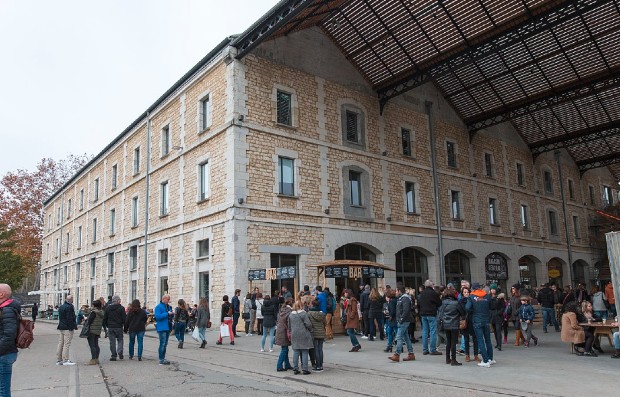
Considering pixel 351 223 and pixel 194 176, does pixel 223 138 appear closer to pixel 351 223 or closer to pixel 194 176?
pixel 194 176

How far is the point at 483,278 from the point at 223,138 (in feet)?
56.8

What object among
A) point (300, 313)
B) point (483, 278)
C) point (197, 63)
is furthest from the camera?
point (483, 278)

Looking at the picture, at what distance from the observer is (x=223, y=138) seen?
2108 centimetres

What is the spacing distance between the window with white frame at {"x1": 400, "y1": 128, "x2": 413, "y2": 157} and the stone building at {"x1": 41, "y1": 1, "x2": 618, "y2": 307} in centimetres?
10

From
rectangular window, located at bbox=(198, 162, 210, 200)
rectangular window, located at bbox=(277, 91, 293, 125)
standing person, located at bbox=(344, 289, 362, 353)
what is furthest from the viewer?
rectangular window, located at bbox=(277, 91, 293, 125)

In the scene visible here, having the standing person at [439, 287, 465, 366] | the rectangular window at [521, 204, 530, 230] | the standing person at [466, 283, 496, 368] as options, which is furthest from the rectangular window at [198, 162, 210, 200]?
the rectangular window at [521, 204, 530, 230]

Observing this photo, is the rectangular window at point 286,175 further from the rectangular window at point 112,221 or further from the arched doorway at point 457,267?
the rectangular window at point 112,221

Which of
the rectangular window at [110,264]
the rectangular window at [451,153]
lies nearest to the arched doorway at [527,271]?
the rectangular window at [451,153]

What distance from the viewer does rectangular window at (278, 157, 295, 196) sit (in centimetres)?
2166

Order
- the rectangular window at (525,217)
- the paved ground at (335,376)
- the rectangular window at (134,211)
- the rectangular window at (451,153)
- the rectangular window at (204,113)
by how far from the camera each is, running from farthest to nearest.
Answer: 1. the rectangular window at (525,217)
2. the rectangular window at (451,153)
3. the rectangular window at (134,211)
4. the rectangular window at (204,113)
5. the paved ground at (335,376)

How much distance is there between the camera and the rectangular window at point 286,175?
21.7m

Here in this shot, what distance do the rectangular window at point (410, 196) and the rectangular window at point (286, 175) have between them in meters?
7.47

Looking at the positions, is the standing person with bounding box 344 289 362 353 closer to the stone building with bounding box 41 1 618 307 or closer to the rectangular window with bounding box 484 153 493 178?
the stone building with bounding box 41 1 618 307

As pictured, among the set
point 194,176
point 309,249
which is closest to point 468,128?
point 309,249
